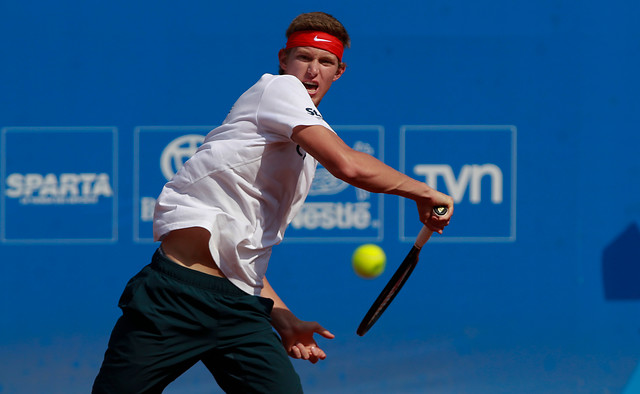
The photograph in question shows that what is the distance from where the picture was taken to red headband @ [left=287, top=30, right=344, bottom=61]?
2439 mm

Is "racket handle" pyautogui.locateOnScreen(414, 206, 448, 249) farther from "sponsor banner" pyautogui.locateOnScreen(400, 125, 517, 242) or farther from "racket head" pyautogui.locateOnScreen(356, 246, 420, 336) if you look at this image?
"sponsor banner" pyautogui.locateOnScreen(400, 125, 517, 242)

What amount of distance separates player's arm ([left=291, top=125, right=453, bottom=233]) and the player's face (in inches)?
16.0

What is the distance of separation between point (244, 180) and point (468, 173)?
2054 millimetres

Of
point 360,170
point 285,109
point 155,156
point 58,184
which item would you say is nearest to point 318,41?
point 285,109

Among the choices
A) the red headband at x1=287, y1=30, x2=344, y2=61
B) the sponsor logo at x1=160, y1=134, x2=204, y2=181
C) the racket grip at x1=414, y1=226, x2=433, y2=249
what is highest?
the red headband at x1=287, y1=30, x2=344, y2=61

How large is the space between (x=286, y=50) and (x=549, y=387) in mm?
2361

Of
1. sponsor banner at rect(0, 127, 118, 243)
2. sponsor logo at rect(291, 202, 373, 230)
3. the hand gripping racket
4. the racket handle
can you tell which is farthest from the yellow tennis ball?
sponsor banner at rect(0, 127, 118, 243)

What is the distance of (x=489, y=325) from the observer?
399cm

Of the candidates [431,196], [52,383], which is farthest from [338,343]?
[431,196]

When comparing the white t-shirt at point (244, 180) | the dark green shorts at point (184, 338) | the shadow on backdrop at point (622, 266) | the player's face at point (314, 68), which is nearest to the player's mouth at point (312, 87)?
the player's face at point (314, 68)

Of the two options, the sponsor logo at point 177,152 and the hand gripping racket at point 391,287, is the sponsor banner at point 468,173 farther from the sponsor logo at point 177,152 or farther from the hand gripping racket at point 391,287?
the hand gripping racket at point 391,287

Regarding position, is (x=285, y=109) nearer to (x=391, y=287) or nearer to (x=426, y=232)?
(x=426, y=232)

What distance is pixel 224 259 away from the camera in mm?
2104

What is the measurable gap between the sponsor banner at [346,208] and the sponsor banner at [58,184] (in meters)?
0.91
